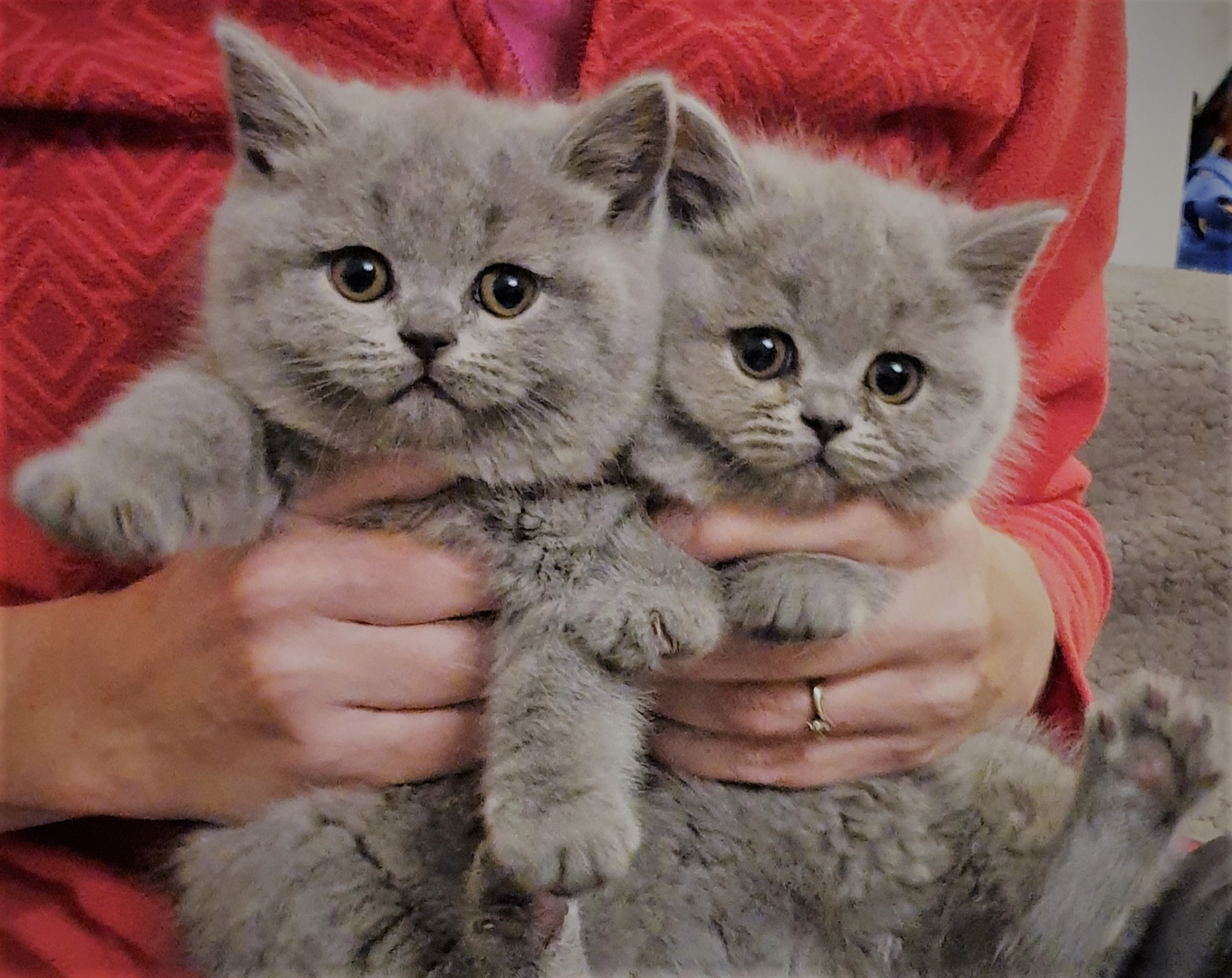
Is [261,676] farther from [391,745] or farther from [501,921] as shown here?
[501,921]

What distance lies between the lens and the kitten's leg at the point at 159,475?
0.60 m

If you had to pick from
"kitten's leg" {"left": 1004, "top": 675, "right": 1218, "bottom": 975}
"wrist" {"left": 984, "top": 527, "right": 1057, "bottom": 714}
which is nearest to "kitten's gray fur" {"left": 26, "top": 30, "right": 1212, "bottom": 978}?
"kitten's leg" {"left": 1004, "top": 675, "right": 1218, "bottom": 975}

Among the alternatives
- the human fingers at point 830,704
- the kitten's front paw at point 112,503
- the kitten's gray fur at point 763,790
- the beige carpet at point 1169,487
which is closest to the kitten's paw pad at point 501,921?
the kitten's gray fur at point 763,790

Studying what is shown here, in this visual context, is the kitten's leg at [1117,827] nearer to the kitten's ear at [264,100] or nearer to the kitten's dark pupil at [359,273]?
the kitten's dark pupil at [359,273]

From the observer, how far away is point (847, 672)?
0.85m

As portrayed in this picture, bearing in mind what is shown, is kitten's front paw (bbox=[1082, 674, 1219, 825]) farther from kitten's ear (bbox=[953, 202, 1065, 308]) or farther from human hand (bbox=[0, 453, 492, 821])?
human hand (bbox=[0, 453, 492, 821])

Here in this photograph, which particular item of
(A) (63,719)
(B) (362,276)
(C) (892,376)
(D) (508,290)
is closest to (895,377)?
(C) (892,376)

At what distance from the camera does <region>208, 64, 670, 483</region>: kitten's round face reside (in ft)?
2.36

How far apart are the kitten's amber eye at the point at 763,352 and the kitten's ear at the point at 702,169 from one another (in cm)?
13

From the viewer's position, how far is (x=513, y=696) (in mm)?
741

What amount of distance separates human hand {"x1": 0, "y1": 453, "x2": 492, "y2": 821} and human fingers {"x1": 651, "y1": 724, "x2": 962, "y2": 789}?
7.5 inches

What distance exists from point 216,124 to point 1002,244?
732 millimetres

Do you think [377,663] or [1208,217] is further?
[1208,217]

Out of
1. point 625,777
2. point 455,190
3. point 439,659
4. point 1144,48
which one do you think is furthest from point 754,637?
point 1144,48
